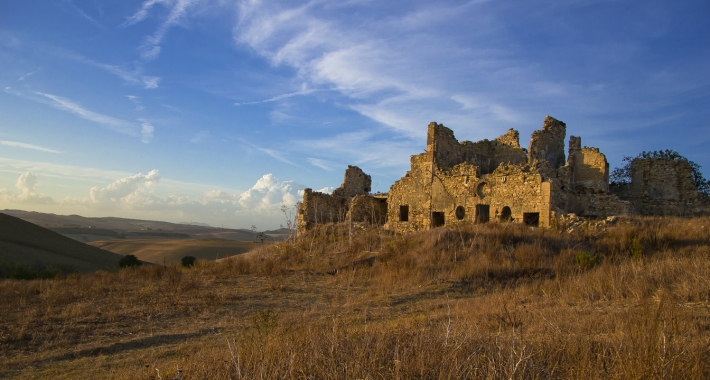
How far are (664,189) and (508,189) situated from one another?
917cm

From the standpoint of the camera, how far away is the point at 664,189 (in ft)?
69.6

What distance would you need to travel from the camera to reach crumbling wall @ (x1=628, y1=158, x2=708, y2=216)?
67.2 ft

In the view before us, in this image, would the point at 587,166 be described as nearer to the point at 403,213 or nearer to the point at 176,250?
the point at 403,213

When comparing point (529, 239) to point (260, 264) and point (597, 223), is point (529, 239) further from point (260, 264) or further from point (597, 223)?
point (260, 264)

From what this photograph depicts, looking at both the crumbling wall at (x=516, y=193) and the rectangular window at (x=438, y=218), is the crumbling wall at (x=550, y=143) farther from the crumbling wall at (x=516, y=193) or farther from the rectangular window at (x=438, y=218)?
the rectangular window at (x=438, y=218)

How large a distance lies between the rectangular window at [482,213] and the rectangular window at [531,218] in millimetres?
1640

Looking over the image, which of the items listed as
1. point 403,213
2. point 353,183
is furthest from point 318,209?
point 403,213

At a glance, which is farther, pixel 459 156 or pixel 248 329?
pixel 459 156

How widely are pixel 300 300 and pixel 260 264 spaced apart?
18.2ft

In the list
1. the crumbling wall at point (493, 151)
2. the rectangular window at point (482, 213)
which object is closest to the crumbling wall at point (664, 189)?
the crumbling wall at point (493, 151)

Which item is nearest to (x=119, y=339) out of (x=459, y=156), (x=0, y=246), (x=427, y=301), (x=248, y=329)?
(x=248, y=329)

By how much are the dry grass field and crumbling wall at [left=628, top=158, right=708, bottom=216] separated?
768 cm

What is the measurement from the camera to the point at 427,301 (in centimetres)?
894

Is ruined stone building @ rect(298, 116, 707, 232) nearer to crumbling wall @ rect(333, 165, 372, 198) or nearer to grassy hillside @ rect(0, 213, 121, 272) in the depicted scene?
crumbling wall @ rect(333, 165, 372, 198)
